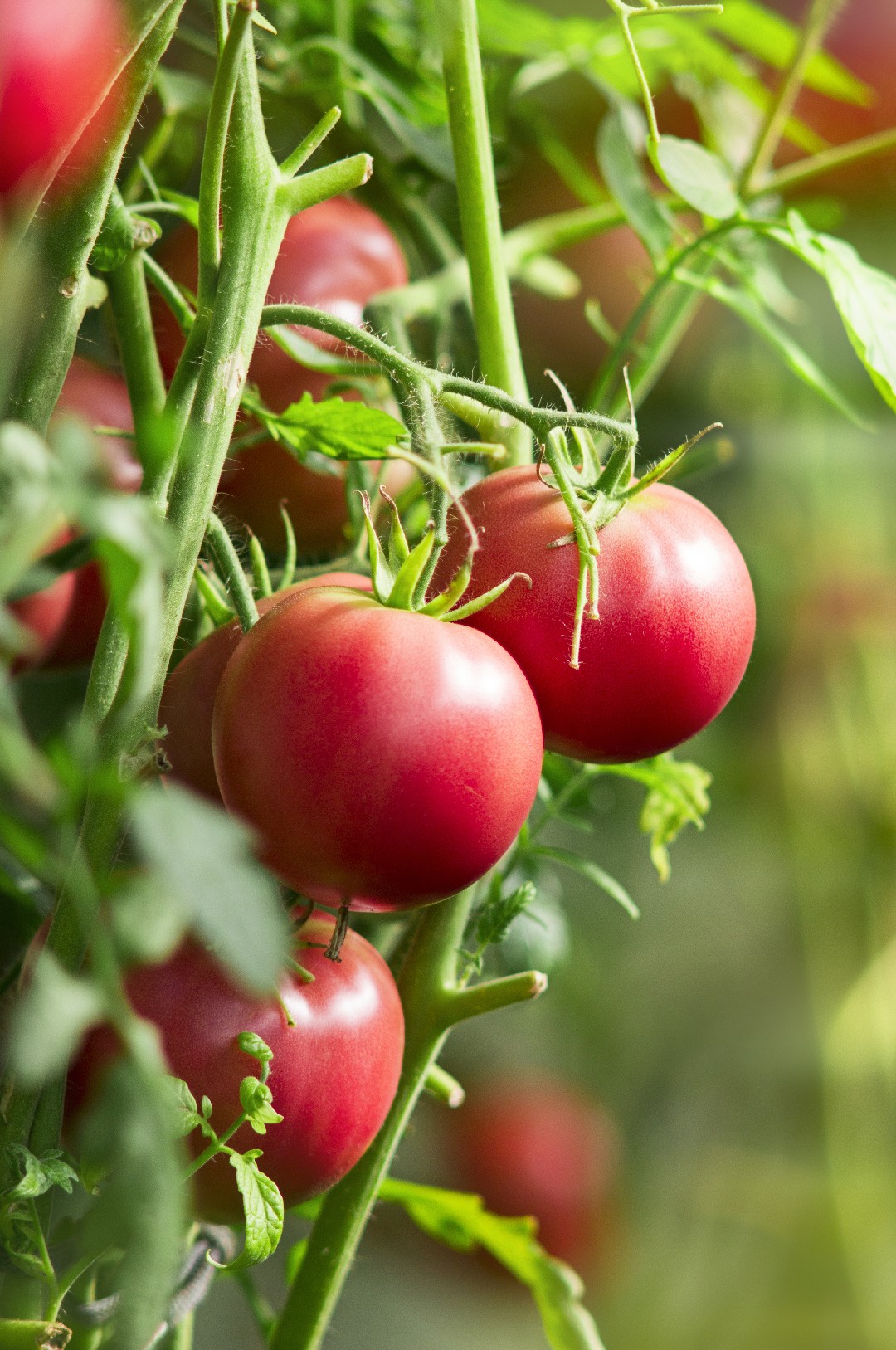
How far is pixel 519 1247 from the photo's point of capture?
1.21 ft

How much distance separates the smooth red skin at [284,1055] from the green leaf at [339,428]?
109 millimetres

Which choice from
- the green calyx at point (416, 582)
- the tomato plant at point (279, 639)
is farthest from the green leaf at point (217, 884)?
the green calyx at point (416, 582)

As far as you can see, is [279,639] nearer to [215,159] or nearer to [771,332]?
[215,159]

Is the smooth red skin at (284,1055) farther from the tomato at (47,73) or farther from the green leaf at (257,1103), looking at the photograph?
the tomato at (47,73)

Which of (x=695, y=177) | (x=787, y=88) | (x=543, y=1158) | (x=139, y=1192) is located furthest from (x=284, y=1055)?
(x=543, y=1158)

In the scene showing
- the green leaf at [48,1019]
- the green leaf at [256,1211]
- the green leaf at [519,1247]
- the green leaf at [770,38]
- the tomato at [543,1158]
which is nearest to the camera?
the green leaf at [48,1019]

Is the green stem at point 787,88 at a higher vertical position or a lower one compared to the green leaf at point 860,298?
higher

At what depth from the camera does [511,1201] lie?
708 millimetres

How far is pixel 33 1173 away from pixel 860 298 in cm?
27

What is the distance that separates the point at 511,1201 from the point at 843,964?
1.01ft

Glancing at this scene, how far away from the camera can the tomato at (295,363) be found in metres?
0.32

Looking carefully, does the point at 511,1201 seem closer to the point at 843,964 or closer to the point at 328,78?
the point at 843,964

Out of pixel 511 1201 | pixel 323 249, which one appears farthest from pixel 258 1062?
pixel 511 1201

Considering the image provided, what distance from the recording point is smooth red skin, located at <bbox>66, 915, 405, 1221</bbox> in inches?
9.7
